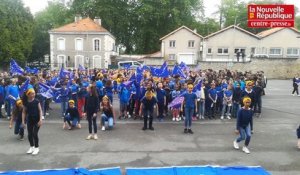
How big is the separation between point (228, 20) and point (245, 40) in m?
28.8

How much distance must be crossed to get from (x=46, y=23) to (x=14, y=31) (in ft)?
73.8

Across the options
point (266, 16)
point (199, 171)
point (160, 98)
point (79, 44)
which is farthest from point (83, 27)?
point (199, 171)

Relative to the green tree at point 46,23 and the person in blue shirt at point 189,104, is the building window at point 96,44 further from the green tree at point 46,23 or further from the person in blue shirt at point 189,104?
the person in blue shirt at point 189,104

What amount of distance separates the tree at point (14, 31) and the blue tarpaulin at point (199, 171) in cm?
3710

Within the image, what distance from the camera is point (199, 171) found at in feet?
25.6

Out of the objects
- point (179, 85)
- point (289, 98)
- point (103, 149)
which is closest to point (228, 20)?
point (289, 98)

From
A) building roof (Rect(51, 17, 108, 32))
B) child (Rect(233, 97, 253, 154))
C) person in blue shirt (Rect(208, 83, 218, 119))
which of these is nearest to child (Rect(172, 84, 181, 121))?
person in blue shirt (Rect(208, 83, 218, 119))

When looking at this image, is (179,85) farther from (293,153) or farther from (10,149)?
(10,149)

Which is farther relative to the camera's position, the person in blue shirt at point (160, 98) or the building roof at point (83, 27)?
the building roof at point (83, 27)

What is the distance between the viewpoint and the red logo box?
23.9m

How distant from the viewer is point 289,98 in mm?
21625

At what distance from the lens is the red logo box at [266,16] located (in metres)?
23.9

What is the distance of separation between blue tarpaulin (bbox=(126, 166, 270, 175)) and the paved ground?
58cm

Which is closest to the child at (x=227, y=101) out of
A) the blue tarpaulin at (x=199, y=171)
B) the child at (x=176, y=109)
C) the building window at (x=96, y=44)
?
the child at (x=176, y=109)
